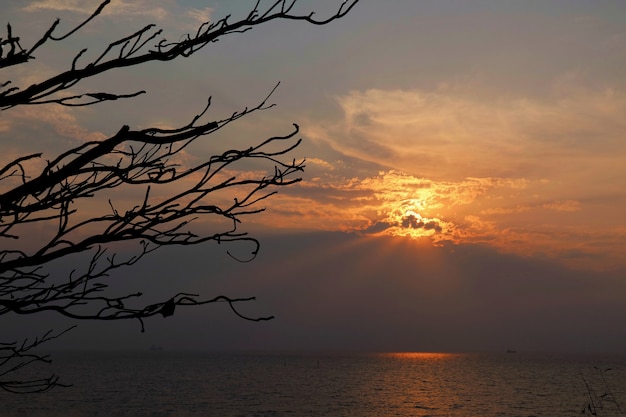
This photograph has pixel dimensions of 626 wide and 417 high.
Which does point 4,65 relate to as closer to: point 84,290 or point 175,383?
point 84,290

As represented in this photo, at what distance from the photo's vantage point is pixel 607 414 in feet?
178

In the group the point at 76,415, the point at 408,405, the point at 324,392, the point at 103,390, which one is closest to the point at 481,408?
the point at 408,405

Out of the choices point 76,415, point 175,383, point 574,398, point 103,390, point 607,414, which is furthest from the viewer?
point 175,383

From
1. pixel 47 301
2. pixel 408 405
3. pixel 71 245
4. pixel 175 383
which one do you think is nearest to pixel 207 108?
pixel 71 245

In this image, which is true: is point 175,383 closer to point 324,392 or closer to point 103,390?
point 103,390

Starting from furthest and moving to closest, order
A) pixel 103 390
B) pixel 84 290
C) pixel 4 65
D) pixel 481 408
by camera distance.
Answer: pixel 103 390, pixel 481 408, pixel 84 290, pixel 4 65

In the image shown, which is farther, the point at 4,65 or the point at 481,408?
the point at 481,408

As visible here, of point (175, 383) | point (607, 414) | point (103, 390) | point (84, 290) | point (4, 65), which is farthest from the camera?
point (175, 383)

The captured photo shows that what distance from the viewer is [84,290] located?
2.32m

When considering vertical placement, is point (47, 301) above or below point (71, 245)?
below

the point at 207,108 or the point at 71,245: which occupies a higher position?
the point at 207,108

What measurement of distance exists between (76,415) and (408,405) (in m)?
31.6

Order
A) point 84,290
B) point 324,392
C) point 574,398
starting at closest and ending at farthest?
point 84,290, point 574,398, point 324,392

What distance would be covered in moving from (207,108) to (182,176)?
0.27 metres
